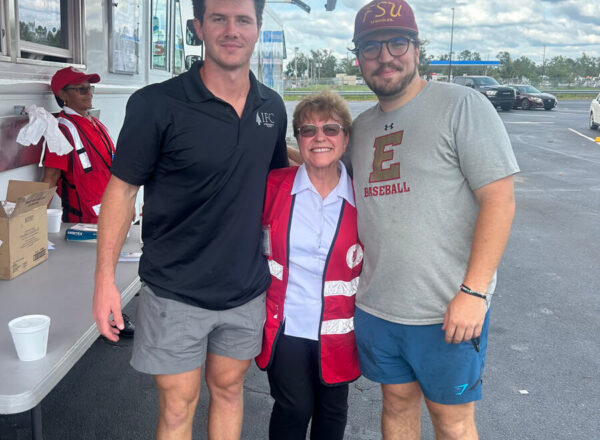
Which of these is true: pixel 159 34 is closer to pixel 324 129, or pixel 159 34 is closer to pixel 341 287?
pixel 324 129

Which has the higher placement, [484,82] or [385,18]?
[484,82]

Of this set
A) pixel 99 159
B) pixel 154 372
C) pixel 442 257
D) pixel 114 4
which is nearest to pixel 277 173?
pixel 442 257

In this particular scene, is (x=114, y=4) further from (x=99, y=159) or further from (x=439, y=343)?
(x=439, y=343)

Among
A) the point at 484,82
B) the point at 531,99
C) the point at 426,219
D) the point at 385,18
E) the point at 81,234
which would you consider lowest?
the point at 81,234

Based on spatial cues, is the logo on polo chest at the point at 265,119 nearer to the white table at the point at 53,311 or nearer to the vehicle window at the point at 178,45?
the white table at the point at 53,311

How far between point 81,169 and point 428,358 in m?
2.70

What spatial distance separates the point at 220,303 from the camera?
2.06 metres

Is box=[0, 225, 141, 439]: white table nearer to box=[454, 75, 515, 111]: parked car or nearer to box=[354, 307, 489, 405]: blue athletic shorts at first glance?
box=[354, 307, 489, 405]: blue athletic shorts

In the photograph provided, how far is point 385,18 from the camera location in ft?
6.71

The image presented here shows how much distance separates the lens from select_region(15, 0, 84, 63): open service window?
11.3 feet

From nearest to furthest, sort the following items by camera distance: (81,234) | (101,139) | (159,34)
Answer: (81,234) → (101,139) → (159,34)

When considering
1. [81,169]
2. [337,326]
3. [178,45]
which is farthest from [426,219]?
[178,45]

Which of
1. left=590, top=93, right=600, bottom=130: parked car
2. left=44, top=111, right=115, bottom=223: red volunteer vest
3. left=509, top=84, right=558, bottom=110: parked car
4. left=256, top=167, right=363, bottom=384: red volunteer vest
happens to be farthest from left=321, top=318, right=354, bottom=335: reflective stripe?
left=509, top=84, right=558, bottom=110: parked car

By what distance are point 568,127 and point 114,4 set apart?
18.6 metres
